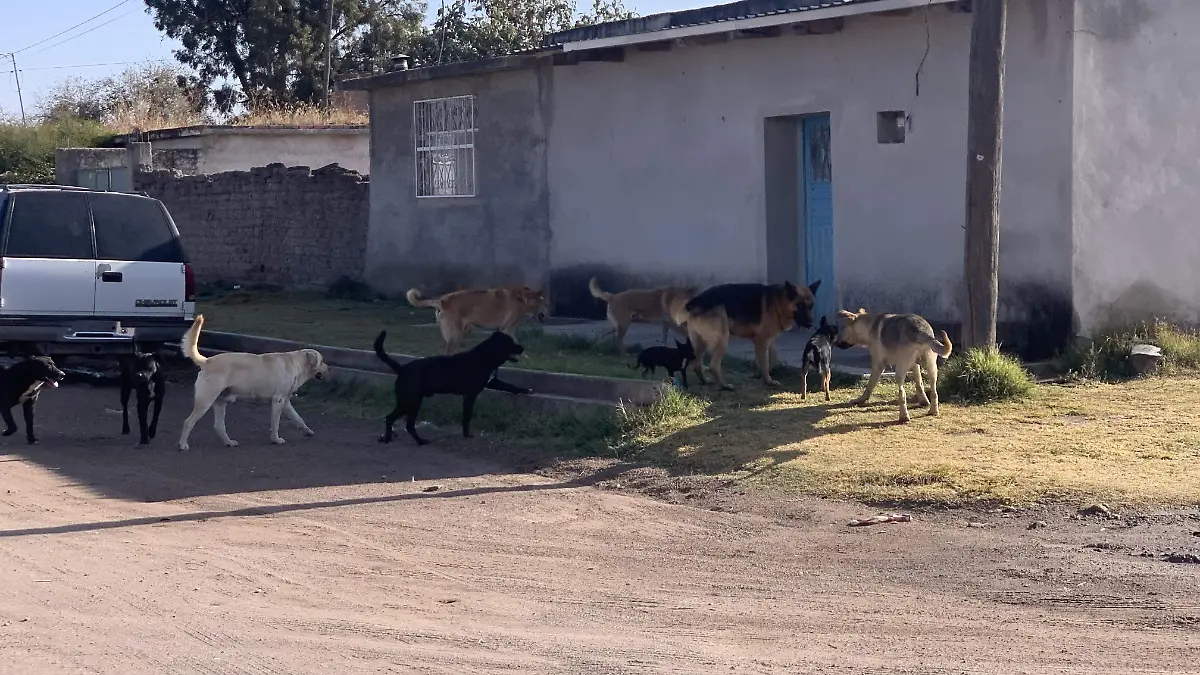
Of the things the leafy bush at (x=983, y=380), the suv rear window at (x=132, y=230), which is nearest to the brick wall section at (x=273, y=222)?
the suv rear window at (x=132, y=230)

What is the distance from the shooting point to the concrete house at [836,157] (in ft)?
42.5

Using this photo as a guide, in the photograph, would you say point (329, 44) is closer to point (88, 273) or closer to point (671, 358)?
point (88, 273)

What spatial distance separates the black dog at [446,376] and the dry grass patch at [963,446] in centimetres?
154

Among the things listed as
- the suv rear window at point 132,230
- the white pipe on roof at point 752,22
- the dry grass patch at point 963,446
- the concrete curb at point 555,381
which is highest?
the white pipe on roof at point 752,22

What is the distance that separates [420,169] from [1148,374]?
11.7 meters

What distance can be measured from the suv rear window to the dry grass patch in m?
5.89

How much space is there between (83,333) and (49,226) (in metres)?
1.09

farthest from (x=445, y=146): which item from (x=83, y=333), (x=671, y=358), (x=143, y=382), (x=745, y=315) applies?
(x=143, y=382)

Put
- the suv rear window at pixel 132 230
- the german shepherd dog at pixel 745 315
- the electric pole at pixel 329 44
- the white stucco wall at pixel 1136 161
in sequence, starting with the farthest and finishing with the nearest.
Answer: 1. the electric pole at pixel 329 44
2. the suv rear window at pixel 132 230
3. the white stucco wall at pixel 1136 161
4. the german shepherd dog at pixel 745 315

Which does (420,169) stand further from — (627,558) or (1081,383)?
(627,558)

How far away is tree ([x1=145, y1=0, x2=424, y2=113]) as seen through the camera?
46.6 m

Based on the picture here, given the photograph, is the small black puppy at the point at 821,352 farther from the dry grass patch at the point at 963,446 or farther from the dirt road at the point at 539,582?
the dirt road at the point at 539,582

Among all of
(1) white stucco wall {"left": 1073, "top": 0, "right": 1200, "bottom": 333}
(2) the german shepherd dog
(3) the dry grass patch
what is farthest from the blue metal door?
(3) the dry grass patch

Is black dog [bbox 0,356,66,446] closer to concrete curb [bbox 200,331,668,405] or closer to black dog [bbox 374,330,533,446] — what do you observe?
black dog [bbox 374,330,533,446]
